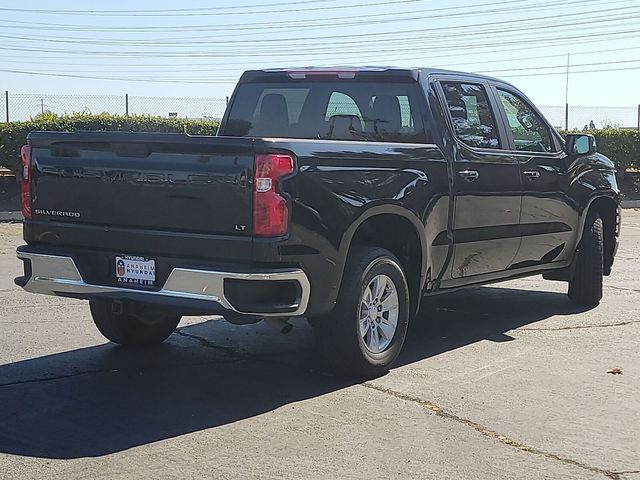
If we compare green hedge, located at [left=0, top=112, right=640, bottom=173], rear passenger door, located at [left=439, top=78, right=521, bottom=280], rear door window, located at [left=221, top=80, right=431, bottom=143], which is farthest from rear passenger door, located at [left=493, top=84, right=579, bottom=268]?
green hedge, located at [left=0, top=112, right=640, bottom=173]

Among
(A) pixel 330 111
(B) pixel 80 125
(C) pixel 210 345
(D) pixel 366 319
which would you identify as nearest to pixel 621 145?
(B) pixel 80 125

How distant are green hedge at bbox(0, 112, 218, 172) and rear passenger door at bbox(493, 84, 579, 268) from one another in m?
10.3

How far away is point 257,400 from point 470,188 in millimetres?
2463

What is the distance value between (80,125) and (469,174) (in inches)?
496

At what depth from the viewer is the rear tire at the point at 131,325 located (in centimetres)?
695

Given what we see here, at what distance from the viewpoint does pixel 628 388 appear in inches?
250

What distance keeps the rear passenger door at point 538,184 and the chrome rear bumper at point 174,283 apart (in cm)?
300

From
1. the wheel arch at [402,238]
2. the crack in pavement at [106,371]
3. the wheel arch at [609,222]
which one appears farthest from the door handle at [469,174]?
the wheel arch at [609,222]

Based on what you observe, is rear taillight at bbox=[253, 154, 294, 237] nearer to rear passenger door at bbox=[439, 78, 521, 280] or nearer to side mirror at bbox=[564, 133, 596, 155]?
rear passenger door at bbox=[439, 78, 521, 280]

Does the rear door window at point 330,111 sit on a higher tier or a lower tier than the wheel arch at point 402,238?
higher

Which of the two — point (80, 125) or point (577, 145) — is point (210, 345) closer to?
point (577, 145)

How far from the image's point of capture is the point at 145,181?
5.79 m

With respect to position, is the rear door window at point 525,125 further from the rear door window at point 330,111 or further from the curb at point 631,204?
the curb at point 631,204

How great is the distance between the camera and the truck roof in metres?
7.31
